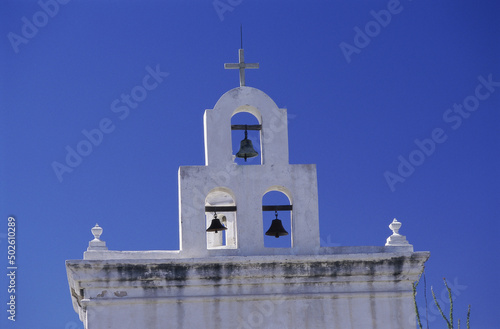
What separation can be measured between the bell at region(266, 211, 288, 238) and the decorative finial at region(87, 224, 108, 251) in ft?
8.73

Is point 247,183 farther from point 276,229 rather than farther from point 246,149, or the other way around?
point 246,149

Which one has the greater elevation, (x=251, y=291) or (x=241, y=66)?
(x=241, y=66)

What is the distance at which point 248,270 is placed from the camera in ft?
42.3

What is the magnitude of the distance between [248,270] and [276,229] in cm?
144

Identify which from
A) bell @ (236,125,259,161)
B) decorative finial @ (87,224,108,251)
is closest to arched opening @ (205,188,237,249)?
bell @ (236,125,259,161)

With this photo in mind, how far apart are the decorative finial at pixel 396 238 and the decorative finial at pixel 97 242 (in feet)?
14.3

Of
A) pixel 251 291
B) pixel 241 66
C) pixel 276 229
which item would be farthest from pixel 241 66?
pixel 251 291

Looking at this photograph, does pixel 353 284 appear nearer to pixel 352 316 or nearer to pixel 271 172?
pixel 352 316

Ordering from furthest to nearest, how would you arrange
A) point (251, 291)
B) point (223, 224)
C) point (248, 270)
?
point (223, 224) → point (251, 291) → point (248, 270)

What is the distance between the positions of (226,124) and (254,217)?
1516 mm

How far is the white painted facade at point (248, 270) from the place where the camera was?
41.8 feet

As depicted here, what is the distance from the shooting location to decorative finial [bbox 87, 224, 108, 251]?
13164 mm

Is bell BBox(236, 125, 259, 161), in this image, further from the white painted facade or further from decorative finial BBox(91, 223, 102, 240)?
decorative finial BBox(91, 223, 102, 240)

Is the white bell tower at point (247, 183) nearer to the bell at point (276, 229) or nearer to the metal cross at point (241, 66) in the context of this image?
the metal cross at point (241, 66)
